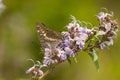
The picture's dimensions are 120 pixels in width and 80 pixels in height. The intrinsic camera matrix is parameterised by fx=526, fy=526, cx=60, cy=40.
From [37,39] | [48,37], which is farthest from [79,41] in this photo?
[37,39]

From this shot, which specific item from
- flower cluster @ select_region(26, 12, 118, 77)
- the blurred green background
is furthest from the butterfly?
the blurred green background

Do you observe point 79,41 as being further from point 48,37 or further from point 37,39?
point 37,39

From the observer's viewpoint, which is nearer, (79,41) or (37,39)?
(79,41)

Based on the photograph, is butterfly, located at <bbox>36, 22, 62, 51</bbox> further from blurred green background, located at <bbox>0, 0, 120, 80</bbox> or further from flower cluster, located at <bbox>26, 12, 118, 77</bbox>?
blurred green background, located at <bbox>0, 0, 120, 80</bbox>

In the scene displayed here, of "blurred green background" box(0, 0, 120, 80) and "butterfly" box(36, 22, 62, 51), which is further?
"blurred green background" box(0, 0, 120, 80)

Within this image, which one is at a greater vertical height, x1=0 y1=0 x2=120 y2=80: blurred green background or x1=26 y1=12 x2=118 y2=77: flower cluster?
x1=0 y1=0 x2=120 y2=80: blurred green background

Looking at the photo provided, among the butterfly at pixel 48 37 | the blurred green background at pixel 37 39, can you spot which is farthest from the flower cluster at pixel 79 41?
the blurred green background at pixel 37 39

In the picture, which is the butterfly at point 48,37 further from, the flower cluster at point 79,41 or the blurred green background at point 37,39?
the blurred green background at point 37,39
